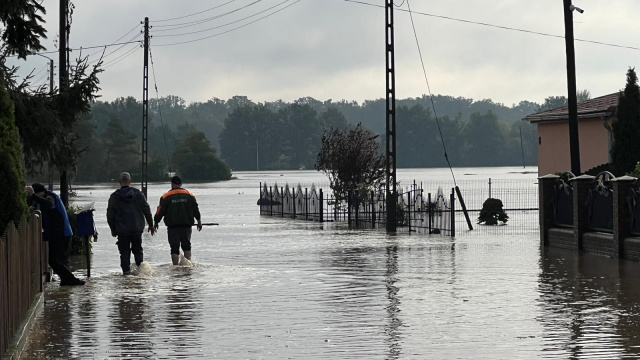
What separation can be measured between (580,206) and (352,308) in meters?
11.9

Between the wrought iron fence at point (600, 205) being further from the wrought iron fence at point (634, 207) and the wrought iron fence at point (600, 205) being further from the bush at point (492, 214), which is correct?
the bush at point (492, 214)

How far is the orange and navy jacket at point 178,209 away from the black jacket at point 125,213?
176 centimetres

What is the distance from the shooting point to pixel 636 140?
33875 millimetres

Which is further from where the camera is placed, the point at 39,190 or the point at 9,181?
the point at 39,190

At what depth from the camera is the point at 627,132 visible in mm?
34031

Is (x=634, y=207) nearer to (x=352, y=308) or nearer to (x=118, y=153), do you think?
(x=352, y=308)

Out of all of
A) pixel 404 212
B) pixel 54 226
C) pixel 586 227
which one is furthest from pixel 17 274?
pixel 404 212

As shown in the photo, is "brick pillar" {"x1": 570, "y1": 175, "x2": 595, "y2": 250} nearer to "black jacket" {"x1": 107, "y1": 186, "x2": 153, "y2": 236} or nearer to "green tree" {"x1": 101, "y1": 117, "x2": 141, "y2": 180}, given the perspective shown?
"black jacket" {"x1": 107, "y1": 186, "x2": 153, "y2": 236}

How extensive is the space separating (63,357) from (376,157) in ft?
116

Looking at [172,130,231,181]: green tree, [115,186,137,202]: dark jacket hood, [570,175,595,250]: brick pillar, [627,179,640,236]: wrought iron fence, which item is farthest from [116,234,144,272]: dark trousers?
[172,130,231,181]: green tree

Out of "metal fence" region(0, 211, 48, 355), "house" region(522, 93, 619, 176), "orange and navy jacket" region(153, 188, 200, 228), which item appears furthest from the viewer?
"house" region(522, 93, 619, 176)

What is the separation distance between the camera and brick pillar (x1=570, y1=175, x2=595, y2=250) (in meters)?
25.1

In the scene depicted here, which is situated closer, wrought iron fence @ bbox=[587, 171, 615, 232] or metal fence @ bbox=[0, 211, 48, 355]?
metal fence @ bbox=[0, 211, 48, 355]

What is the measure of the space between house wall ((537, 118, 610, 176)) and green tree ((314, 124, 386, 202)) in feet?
21.6
